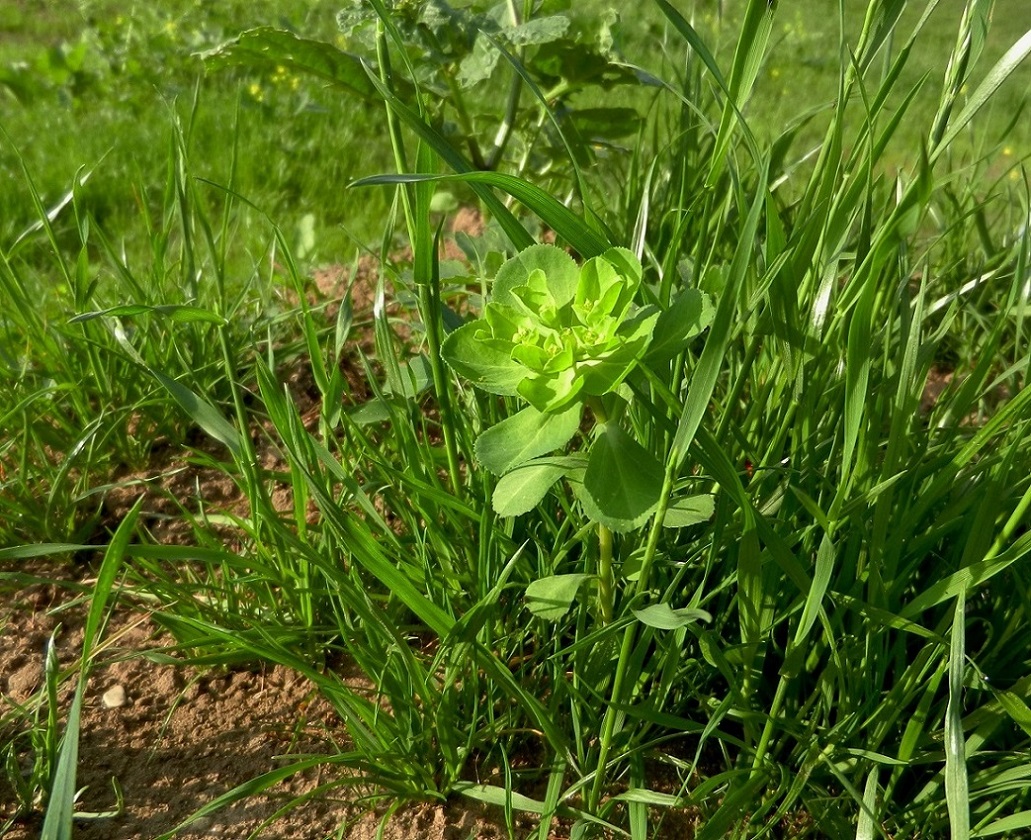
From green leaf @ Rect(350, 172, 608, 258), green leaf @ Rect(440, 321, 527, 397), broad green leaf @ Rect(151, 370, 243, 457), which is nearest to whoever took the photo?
green leaf @ Rect(350, 172, 608, 258)

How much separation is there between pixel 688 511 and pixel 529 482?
15 centimetres

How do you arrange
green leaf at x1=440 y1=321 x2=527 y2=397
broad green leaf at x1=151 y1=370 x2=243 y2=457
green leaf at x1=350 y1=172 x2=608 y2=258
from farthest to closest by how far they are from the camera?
broad green leaf at x1=151 y1=370 x2=243 y2=457 → green leaf at x1=440 y1=321 x2=527 y2=397 → green leaf at x1=350 y1=172 x2=608 y2=258

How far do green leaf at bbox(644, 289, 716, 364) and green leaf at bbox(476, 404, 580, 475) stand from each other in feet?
0.28

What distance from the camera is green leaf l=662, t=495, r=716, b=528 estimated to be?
2.67 feet

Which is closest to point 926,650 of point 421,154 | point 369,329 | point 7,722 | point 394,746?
point 394,746

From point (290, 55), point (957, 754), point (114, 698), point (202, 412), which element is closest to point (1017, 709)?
point (957, 754)

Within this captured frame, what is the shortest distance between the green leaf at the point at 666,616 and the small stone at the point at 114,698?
684mm

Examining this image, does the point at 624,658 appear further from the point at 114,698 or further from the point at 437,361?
the point at 114,698

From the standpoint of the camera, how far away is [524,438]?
30.8 inches

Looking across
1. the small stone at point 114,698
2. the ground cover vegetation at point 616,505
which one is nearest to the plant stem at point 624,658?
the ground cover vegetation at point 616,505

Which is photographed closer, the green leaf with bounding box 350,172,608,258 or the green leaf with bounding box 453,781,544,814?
the green leaf with bounding box 350,172,608,258

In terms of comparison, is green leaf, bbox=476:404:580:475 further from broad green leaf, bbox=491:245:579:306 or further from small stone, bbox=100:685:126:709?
small stone, bbox=100:685:126:709

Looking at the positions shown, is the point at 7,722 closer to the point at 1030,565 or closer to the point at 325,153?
the point at 1030,565

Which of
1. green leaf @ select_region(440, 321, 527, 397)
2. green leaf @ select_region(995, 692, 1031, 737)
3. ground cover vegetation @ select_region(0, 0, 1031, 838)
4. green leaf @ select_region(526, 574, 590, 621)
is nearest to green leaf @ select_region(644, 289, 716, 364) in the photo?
ground cover vegetation @ select_region(0, 0, 1031, 838)
